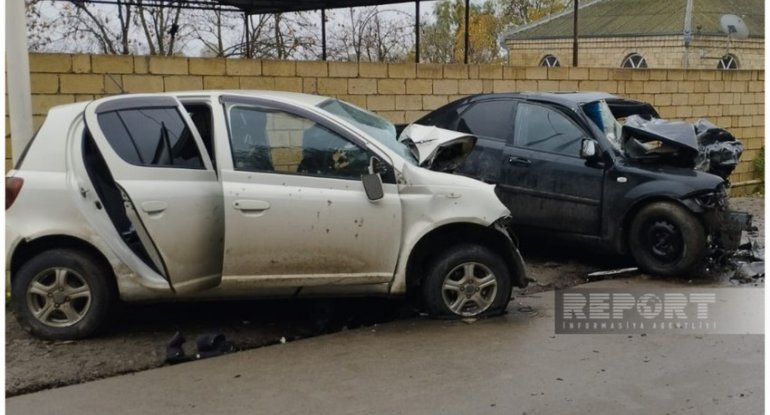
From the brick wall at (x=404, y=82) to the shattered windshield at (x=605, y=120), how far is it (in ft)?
8.75

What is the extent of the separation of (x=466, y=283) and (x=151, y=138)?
2.40 m

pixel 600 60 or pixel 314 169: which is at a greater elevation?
pixel 600 60

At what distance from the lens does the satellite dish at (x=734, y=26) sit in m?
28.9

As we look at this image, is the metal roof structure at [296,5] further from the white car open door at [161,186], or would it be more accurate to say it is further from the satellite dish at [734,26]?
the satellite dish at [734,26]

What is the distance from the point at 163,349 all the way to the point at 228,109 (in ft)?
5.46

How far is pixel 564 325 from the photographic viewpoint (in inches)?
247

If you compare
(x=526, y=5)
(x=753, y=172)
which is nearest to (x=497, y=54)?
(x=526, y=5)

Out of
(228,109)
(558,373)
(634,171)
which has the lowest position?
(558,373)

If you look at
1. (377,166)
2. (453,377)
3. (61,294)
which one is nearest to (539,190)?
(377,166)

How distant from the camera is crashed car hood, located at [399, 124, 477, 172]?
21.1 feet

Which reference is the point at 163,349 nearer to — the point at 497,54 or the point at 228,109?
the point at 228,109

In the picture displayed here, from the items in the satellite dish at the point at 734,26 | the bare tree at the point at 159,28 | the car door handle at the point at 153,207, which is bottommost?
the car door handle at the point at 153,207

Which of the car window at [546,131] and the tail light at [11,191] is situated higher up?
the car window at [546,131]

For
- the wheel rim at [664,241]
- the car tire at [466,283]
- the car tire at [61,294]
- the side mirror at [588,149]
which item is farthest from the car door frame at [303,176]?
the wheel rim at [664,241]
